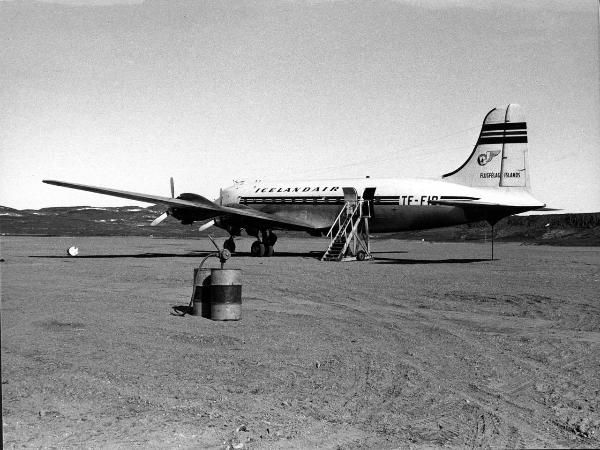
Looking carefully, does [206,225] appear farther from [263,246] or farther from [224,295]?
[224,295]

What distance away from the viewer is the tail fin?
3192 centimetres

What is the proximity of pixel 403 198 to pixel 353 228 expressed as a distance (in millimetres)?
3165

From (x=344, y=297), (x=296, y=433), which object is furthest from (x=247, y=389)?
(x=344, y=297)

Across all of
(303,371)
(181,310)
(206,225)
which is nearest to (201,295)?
(181,310)

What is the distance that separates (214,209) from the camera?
35562mm

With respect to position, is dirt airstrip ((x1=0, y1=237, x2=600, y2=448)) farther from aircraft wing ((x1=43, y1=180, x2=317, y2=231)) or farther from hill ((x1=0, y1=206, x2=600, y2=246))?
hill ((x1=0, y1=206, x2=600, y2=246))

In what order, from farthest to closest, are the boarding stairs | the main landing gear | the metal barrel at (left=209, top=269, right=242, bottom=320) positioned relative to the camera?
the main landing gear, the boarding stairs, the metal barrel at (left=209, top=269, right=242, bottom=320)

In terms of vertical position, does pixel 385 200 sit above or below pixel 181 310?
above

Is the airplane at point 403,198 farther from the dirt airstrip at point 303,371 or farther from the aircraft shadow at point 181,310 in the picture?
the aircraft shadow at point 181,310

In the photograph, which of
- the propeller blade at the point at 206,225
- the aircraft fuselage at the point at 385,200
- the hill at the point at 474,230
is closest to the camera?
the aircraft fuselage at the point at 385,200

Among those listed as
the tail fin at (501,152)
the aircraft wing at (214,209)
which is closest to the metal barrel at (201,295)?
the aircraft wing at (214,209)

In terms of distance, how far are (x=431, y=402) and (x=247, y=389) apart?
8.09 feet

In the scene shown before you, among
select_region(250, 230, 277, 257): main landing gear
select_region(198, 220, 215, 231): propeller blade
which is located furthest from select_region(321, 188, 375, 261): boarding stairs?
select_region(198, 220, 215, 231): propeller blade

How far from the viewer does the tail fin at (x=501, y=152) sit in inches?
1257
